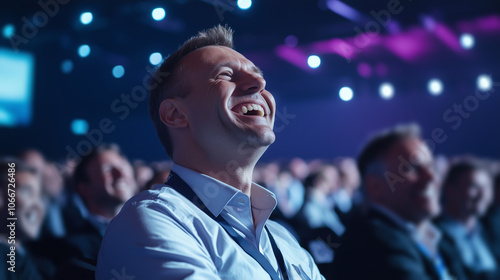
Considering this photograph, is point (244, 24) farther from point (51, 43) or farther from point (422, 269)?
point (422, 269)

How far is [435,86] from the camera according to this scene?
612cm

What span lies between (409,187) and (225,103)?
1.19m

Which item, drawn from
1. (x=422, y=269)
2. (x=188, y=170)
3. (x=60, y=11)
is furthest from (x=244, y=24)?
(x=188, y=170)

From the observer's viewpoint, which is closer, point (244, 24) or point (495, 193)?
point (495, 193)

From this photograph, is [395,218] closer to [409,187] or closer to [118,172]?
[409,187]

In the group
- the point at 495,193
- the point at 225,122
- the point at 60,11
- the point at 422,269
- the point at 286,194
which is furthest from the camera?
the point at 286,194

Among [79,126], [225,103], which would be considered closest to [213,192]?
[225,103]

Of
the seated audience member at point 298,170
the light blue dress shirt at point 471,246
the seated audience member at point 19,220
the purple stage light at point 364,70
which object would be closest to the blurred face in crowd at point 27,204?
the seated audience member at point 19,220

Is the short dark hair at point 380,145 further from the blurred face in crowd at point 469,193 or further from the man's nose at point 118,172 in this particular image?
the man's nose at point 118,172

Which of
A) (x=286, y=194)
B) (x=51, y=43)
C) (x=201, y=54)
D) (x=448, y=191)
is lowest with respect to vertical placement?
(x=286, y=194)

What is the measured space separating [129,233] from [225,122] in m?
0.39

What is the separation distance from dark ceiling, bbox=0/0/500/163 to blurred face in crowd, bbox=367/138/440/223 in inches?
42.5

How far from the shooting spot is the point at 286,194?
545 cm

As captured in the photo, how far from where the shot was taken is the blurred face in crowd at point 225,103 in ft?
3.94
